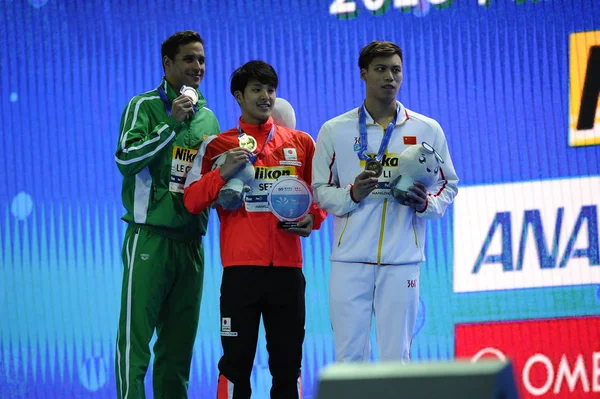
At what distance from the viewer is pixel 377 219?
3184 mm

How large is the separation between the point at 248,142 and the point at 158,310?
72cm

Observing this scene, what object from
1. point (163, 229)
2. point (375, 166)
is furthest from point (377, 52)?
point (163, 229)

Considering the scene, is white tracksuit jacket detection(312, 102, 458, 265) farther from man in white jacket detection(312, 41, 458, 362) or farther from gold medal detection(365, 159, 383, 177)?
gold medal detection(365, 159, 383, 177)

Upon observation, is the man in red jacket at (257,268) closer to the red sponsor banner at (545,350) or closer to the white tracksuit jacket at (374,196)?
the white tracksuit jacket at (374,196)

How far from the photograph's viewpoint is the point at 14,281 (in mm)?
4727

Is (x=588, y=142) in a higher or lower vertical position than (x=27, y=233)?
higher

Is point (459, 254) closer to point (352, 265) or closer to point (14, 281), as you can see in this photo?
point (352, 265)

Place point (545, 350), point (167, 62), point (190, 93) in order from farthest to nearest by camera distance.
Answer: point (545, 350) < point (167, 62) < point (190, 93)

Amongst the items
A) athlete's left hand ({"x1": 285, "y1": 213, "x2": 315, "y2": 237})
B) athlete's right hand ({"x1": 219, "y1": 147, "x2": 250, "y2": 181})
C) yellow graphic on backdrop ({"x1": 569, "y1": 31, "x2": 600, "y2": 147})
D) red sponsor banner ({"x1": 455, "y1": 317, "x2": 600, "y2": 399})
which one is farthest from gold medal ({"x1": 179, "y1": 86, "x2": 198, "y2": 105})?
yellow graphic on backdrop ({"x1": 569, "y1": 31, "x2": 600, "y2": 147})

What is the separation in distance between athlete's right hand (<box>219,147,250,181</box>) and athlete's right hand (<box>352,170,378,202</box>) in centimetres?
41

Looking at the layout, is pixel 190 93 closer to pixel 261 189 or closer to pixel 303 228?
pixel 261 189

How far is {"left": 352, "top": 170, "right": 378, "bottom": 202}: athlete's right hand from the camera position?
3.06 metres

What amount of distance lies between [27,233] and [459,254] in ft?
7.07

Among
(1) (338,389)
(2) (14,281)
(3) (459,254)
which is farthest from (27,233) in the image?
(1) (338,389)
